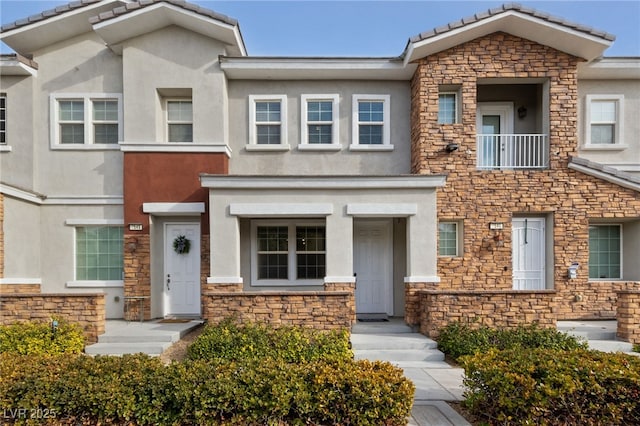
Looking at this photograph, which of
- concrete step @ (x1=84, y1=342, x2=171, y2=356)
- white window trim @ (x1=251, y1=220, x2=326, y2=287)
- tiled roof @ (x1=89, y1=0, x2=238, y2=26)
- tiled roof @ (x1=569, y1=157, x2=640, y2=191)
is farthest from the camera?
white window trim @ (x1=251, y1=220, x2=326, y2=287)

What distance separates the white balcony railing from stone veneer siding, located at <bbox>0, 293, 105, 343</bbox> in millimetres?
10819

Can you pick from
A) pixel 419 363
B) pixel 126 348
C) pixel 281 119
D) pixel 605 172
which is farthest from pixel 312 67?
pixel 605 172

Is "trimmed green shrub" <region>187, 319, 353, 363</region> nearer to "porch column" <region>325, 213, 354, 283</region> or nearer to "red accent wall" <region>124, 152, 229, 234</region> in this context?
"porch column" <region>325, 213, 354, 283</region>

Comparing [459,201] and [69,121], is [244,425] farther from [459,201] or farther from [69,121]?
[69,121]

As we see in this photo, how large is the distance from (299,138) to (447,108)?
4546mm

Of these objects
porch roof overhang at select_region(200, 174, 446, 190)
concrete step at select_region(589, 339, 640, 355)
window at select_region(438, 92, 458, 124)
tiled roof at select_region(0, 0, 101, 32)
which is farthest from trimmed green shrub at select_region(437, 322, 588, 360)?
tiled roof at select_region(0, 0, 101, 32)

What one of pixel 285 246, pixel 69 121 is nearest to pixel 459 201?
pixel 285 246

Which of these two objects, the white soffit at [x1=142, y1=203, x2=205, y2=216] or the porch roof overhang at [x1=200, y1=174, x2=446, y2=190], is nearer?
the porch roof overhang at [x1=200, y1=174, x2=446, y2=190]

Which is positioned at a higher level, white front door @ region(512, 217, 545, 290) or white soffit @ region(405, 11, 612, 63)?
white soffit @ region(405, 11, 612, 63)

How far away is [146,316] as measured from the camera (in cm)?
967

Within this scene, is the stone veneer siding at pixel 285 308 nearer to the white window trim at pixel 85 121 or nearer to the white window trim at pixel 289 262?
the white window trim at pixel 289 262

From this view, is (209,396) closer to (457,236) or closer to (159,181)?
(159,181)

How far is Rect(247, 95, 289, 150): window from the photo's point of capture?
1060 cm

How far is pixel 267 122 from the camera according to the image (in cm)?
1066
